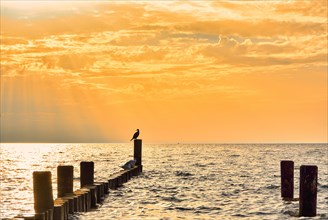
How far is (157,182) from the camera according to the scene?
3212 cm

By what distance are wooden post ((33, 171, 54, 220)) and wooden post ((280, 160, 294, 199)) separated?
11.5 metres

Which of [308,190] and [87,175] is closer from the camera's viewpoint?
[308,190]

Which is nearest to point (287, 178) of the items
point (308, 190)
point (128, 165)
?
point (308, 190)

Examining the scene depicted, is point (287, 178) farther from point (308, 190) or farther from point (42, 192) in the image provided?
point (42, 192)

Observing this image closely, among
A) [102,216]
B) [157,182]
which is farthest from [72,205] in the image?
[157,182]

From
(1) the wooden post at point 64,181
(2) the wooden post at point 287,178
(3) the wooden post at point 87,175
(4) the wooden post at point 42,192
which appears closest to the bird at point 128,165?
(2) the wooden post at point 287,178

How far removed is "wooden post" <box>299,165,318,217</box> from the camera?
17.4 metres

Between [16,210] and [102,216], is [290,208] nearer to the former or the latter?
[102,216]

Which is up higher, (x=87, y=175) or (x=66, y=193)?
(x=87, y=175)

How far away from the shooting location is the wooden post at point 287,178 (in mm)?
22484

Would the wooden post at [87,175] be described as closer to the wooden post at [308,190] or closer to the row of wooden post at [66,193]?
the row of wooden post at [66,193]

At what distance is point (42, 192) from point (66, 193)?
A: 12.0 ft

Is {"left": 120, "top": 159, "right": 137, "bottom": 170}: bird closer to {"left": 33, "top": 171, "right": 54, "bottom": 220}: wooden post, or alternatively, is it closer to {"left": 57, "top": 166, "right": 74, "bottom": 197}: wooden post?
{"left": 57, "top": 166, "right": 74, "bottom": 197}: wooden post

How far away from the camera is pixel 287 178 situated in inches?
898
